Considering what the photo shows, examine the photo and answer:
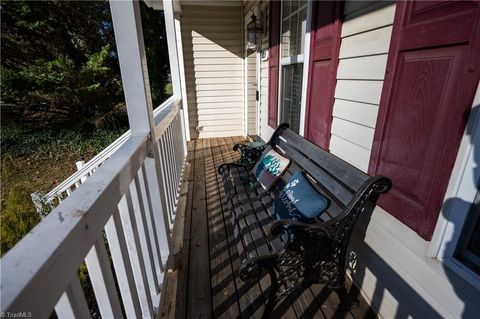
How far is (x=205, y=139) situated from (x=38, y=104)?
5.67 metres

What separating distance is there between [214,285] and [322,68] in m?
1.73

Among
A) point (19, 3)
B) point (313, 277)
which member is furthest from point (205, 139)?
point (19, 3)

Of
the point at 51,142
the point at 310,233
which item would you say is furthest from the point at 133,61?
the point at 51,142

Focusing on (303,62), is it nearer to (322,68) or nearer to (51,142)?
(322,68)

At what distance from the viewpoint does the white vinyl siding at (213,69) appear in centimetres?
454

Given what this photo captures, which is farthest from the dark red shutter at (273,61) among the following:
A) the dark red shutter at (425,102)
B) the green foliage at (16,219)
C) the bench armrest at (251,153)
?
the green foliage at (16,219)

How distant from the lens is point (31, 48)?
6.52m

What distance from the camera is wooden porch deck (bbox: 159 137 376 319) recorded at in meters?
1.43

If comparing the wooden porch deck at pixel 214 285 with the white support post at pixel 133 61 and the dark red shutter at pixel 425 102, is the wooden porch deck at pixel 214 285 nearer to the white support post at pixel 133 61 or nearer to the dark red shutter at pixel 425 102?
the dark red shutter at pixel 425 102

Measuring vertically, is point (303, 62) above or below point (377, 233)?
above

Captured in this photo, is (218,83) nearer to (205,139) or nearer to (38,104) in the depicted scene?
(205,139)

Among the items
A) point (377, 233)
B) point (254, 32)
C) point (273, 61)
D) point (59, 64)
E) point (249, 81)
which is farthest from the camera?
point (59, 64)

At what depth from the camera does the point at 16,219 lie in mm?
1831

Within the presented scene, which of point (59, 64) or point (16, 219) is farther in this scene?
point (59, 64)
